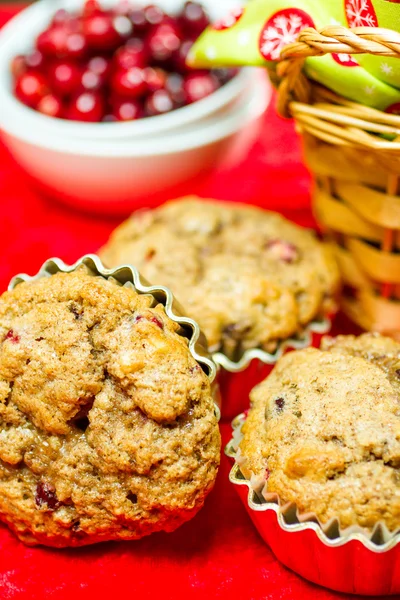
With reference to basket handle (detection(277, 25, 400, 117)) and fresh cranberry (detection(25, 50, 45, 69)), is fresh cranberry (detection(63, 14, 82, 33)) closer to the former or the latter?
fresh cranberry (detection(25, 50, 45, 69))

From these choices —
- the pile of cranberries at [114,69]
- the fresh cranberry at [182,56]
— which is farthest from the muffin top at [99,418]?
the fresh cranberry at [182,56]

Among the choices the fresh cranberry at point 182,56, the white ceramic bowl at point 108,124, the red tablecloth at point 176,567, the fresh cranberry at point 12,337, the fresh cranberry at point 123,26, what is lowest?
the red tablecloth at point 176,567

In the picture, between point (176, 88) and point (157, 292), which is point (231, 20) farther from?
point (157, 292)

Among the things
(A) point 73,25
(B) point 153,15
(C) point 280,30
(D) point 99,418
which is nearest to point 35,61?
(A) point 73,25

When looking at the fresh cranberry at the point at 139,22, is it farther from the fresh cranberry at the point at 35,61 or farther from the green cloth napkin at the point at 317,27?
the green cloth napkin at the point at 317,27

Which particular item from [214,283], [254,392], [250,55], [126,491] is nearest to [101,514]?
[126,491]

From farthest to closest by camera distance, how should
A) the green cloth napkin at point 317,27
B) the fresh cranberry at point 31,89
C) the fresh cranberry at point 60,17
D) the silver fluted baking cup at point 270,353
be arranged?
the fresh cranberry at point 60,17 → the fresh cranberry at point 31,89 → the silver fluted baking cup at point 270,353 → the green cloth napkin at point 317,27

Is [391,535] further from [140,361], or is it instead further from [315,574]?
[140,361]
